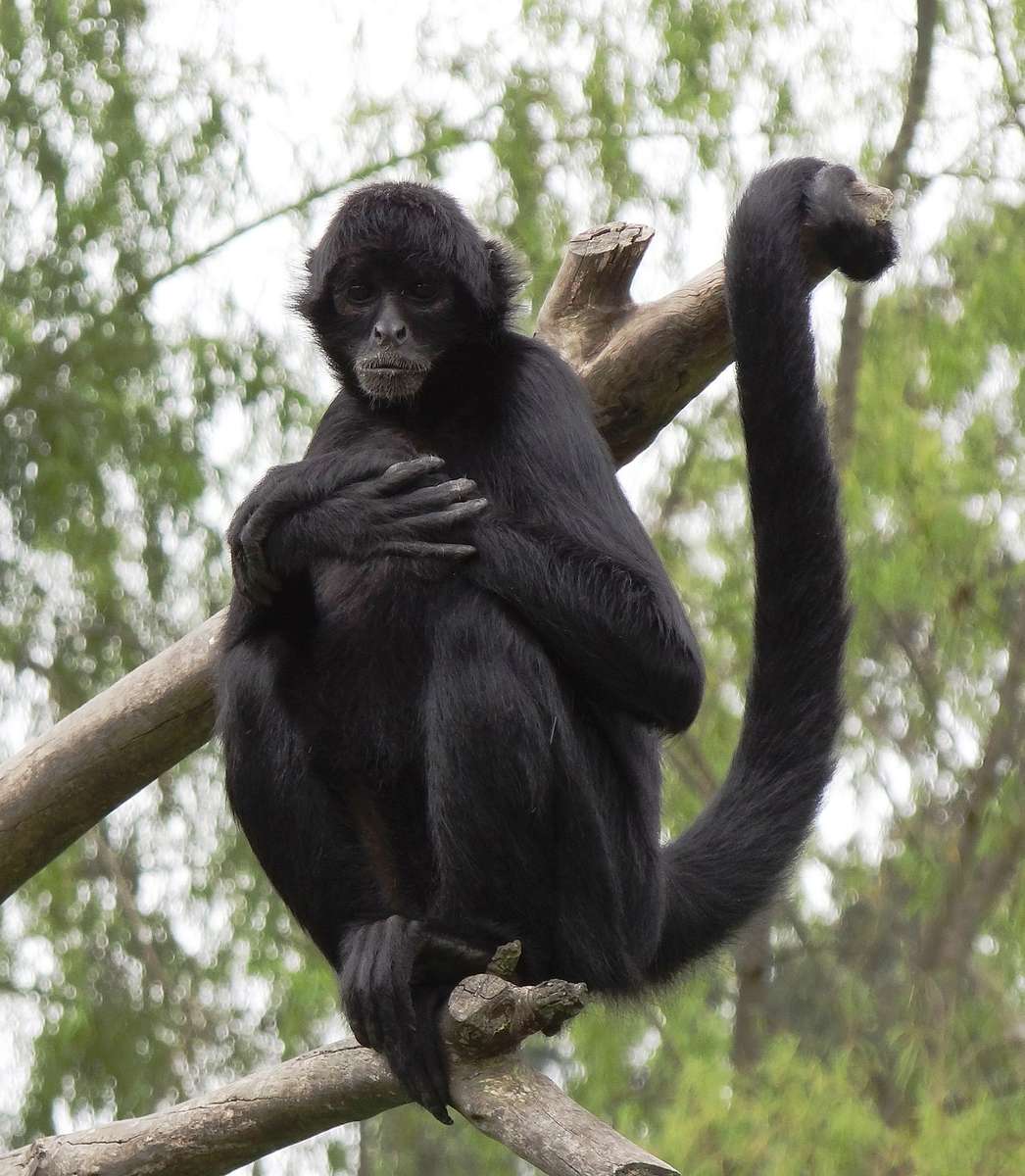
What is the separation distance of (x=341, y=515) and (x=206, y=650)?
4.39 feet

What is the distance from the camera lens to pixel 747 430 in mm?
4250

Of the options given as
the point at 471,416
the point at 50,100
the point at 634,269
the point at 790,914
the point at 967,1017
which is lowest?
the point at 967,1017

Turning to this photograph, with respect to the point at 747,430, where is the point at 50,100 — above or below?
above

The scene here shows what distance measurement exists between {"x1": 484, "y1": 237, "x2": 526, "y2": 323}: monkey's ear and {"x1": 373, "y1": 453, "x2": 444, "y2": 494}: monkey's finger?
2.44ft

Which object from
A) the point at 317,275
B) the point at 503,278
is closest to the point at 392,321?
the point at 317,275

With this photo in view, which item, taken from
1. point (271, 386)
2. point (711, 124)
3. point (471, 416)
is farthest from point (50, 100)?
point (471, 416)

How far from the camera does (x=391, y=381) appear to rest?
15.1ft

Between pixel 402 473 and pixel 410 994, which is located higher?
pixel 402 473

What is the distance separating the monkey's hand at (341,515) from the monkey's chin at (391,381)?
34 centimetres

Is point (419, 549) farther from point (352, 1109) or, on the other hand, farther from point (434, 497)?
point (352, 1109)

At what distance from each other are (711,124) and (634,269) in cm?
486

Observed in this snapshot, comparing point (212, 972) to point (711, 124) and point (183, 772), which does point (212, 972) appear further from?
point (711, 124)

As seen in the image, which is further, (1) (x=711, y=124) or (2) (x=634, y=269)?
(1) (x=711, y=124)

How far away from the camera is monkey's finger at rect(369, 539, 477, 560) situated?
407 cm
